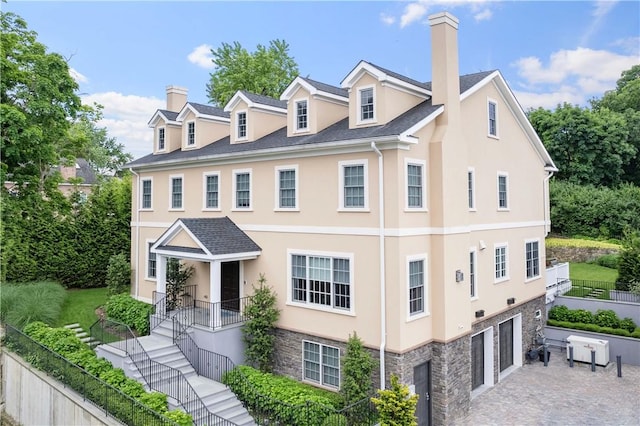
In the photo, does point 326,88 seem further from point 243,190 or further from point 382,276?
point 382,276

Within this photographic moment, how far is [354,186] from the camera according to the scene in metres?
14.1

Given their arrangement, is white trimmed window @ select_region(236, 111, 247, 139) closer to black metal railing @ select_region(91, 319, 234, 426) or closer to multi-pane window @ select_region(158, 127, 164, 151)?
multi-pane window @ select_region(158, 127, 164, 151)

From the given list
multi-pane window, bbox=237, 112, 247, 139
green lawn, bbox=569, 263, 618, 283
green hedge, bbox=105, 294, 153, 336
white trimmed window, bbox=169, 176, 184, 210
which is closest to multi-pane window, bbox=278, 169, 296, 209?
multi-pane window, bbox=237, 112, 247, 139

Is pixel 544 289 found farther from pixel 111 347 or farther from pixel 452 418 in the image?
pixel 111 347

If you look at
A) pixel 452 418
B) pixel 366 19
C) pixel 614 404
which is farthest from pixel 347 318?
pixel 366 19

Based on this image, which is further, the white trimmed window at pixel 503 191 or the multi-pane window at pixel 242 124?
the multi-pane window at pixel 242 124

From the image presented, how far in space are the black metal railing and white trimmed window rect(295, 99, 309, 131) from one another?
9.40 meters

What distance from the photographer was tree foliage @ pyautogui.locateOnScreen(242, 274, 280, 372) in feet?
50.8

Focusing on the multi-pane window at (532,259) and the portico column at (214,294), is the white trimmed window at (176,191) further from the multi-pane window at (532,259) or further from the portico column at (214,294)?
the multi-pane window at (532,259)

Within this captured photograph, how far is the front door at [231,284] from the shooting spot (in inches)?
708

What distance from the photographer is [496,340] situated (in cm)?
1761

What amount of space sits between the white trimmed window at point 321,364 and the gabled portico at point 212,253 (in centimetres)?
334

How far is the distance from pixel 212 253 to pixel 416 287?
7.07m

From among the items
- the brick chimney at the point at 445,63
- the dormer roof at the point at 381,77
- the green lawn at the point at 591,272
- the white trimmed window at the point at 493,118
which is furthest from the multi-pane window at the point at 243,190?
the green lawn at the point at 591,272
